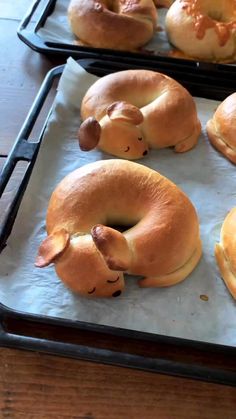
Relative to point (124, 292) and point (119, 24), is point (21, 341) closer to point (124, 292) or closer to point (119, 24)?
point (124, 292)

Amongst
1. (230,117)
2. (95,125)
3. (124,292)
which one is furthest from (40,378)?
(230,117)

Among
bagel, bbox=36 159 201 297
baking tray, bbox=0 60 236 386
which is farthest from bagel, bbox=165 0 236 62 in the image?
baking tray, bbox=0 60 236 386

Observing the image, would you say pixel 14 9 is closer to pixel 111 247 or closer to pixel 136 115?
pixel 136 115

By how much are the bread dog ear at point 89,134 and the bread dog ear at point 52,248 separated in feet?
0.79

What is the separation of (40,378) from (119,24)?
0.84 metres

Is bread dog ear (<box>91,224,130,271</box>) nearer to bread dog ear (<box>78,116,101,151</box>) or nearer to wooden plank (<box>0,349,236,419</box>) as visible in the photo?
wooden plank (<box>0,349,236,419</box>)

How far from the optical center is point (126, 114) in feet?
3.16

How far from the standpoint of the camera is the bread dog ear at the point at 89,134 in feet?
3.15

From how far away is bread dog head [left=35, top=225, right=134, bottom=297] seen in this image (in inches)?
29.2

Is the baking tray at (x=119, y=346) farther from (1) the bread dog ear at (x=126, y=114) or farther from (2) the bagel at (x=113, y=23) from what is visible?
(2) the bagel at (x=113, y=23)

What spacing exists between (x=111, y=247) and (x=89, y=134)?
0.99ft

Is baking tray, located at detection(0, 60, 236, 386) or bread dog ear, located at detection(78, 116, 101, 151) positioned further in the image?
bread dog ear, located at detection(78, 116, 101, 151)

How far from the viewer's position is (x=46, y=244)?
0.76 meters

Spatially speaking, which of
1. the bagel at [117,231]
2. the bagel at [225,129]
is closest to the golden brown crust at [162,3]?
the bagel at [225,129]
